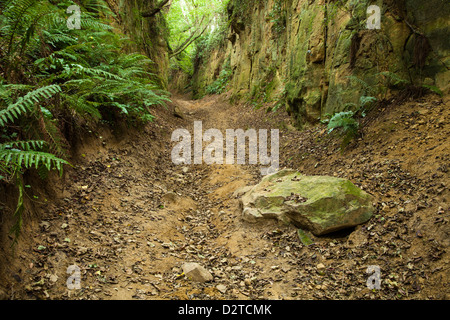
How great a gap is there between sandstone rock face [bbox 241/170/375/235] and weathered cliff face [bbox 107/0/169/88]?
6.99m

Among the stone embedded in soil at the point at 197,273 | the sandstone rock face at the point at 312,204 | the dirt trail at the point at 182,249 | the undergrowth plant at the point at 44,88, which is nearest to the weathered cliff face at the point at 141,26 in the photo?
the undergrowth plant at the point at 44,88

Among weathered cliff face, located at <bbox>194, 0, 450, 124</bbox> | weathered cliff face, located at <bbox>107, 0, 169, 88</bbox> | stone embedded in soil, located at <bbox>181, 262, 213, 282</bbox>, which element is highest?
weathered cliff face, located at <bbox>107, 0, 169, 88</bbox>

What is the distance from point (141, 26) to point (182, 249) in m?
12.3

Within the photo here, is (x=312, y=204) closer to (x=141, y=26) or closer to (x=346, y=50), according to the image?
(x=346, y=50)

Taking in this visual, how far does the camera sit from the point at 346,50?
266 inches

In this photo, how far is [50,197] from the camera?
3527 millimetres

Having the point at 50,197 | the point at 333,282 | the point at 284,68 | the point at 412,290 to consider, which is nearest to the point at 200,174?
the point at 50,197

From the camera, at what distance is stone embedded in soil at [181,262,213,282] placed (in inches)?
124

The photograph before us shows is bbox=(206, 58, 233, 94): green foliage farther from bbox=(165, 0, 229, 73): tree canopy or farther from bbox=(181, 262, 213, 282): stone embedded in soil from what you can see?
bbox=(181, 262, 213, 282): stone embedded in soil

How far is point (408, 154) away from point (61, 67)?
21.6ft

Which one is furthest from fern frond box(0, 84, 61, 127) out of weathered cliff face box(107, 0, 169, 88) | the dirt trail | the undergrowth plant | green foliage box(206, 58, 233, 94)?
green foliage box(206, 58, 233, 94)

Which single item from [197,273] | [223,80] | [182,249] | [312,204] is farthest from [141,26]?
[197,273]

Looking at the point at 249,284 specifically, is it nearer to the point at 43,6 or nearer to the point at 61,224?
the point at 61,224

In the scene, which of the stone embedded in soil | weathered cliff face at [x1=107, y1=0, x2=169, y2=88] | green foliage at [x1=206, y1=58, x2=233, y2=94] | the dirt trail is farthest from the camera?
green foliage at [x1=206, y1=58, x2=233, y2=94]
